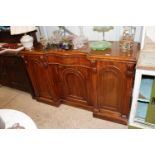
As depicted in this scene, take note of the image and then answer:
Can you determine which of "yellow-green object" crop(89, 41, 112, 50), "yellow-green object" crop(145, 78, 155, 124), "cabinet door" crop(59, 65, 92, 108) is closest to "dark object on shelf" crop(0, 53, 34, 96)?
"cabinet door" crop(59, 65, 92, 108)

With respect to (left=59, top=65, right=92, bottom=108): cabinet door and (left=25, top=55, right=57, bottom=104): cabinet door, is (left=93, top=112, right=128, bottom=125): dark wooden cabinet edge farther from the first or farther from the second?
(left=25, top=55, right=57, bottom=104): cabinet door

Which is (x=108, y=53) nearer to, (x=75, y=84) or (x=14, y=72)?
(x=75, y=84)

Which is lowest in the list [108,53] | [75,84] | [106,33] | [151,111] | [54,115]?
[54,115]

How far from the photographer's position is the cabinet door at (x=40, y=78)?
1.97m

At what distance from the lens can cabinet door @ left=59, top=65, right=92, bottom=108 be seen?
5.99 feet

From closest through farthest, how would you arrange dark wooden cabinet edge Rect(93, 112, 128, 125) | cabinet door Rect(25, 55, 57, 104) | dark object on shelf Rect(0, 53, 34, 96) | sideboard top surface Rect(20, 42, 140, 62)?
sideboard top surface Rect(20, 42, 140, 62), dark wooden cabinet edge Rect(93, 112, 128, 125), cabinet door Rect(25, 55, 57, 104), dark object on shelf Rect(0, 53, 34, 96)

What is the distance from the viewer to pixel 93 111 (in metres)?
2.02

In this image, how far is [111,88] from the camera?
170 cm

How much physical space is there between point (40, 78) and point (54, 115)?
566mm

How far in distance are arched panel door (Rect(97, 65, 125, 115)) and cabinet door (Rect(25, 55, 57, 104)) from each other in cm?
73

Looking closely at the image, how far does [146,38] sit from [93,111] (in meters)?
1.10

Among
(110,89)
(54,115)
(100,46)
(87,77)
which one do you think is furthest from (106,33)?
(54,115)
